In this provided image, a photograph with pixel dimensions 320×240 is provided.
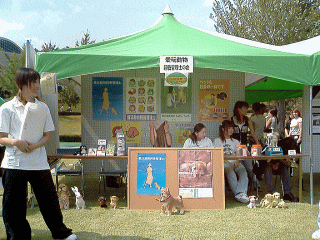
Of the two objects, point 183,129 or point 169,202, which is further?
point 183,129

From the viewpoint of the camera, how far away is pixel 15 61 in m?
25.0

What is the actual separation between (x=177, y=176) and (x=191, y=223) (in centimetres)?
80

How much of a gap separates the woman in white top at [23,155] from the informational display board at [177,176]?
1.76 metres

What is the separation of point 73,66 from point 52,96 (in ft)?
1.64

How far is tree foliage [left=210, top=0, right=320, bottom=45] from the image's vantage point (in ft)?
54.6

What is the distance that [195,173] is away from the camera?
4.97 metres

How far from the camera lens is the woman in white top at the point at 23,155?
3084mm

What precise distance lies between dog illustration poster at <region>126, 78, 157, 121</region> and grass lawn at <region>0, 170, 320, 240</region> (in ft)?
6.11

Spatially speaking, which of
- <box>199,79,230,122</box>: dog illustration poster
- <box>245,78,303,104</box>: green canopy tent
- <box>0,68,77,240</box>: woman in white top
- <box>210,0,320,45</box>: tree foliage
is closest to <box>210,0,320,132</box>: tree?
<box>210,0,320,45</box>: tree foliage

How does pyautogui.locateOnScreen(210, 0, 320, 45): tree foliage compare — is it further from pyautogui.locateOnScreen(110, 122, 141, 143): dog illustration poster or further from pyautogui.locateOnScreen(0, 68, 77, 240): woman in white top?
pyautogui.locateOnScreen(0, 68, 77, 240): woman in white top

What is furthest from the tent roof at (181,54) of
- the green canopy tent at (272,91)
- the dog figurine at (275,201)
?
the green canopy tent at (272,91)

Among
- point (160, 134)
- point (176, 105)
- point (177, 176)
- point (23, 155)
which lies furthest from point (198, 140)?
point (23, 155)

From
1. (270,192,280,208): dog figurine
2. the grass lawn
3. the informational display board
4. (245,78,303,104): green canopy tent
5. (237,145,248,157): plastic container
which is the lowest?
the grass lawn

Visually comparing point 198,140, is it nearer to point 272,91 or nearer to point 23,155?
point 23,155
